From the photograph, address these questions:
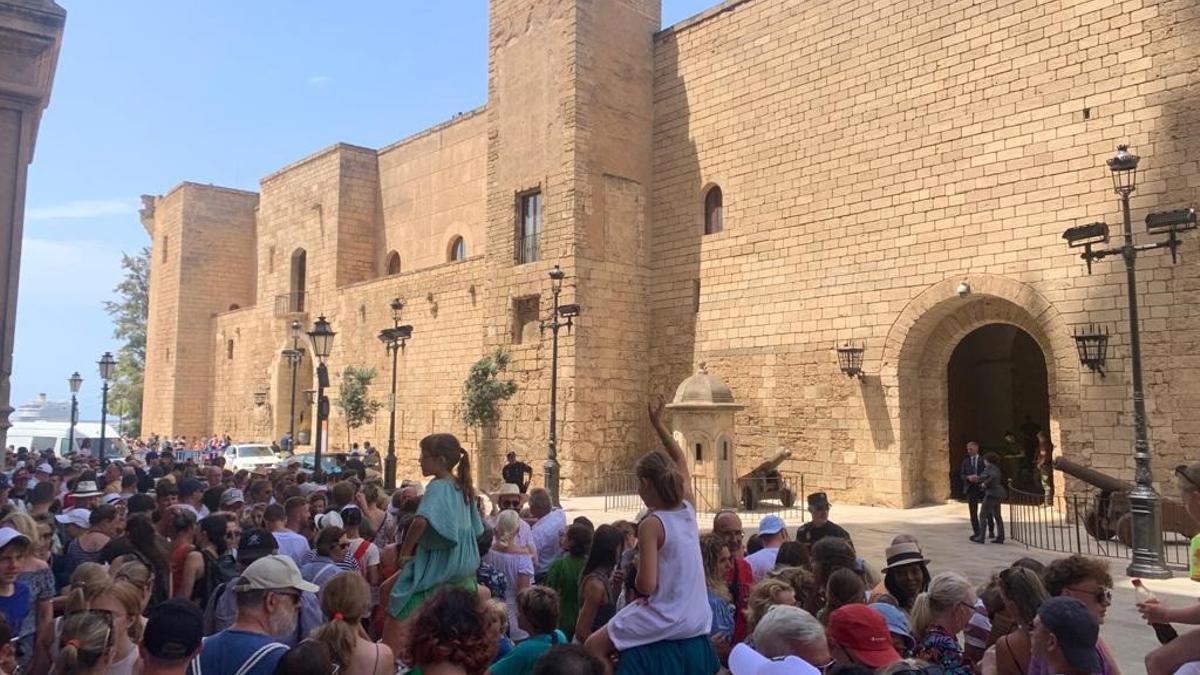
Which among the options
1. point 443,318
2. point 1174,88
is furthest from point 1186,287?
point 443,318

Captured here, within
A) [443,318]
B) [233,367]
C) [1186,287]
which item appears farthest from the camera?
[233,367]

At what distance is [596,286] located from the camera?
60.6ft

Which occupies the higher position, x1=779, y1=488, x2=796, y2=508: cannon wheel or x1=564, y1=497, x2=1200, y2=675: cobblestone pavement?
x1=779, y1=488, x2=796, y2=508: cannon wheel

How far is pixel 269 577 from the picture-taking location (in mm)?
2986

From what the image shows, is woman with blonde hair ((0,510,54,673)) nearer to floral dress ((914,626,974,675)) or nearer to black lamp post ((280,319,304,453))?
floral dress ((914,626,974,675))

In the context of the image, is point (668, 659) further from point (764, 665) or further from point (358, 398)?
point (358, 398)

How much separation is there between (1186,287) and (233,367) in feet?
102

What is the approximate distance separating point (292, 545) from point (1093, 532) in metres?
10.1

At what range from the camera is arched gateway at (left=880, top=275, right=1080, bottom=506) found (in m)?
13.6

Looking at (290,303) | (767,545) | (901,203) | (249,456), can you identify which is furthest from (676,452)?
(290,303)

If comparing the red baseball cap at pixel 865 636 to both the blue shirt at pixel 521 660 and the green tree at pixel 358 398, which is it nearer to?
the blue shirt at pixel 521 660

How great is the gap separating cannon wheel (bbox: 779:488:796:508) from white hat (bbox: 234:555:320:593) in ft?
43.7

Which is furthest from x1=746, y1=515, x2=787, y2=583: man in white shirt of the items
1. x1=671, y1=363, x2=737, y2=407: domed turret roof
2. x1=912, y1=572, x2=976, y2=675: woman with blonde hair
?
x1=671, y1=363, x2=737, y2=407: domed turret roof

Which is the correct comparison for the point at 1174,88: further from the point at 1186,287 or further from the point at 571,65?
the point at 571,65
